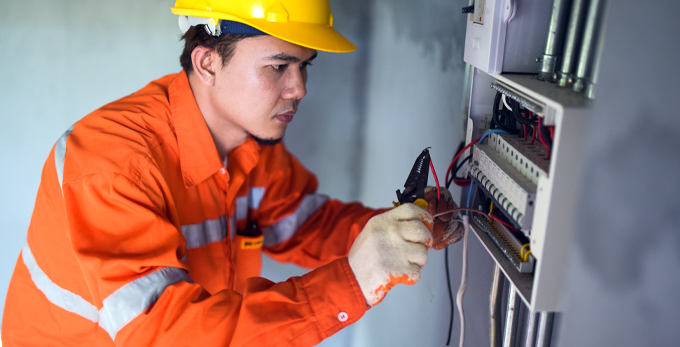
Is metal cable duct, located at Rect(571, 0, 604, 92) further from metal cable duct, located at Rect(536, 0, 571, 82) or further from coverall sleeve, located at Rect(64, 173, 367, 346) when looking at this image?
coverall sleeve, located at Rect(64, 173, 367, 346)

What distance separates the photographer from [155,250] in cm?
98

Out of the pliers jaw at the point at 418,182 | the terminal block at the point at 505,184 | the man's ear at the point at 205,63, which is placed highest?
the man's ear at the point at 205,63

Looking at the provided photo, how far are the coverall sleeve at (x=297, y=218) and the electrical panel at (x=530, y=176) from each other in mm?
658

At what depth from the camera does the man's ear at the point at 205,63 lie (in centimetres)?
124

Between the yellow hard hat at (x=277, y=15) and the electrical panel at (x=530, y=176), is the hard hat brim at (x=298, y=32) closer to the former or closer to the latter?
the yellow hard hat at (x=277, y=15)

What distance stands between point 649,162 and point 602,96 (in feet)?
0.32

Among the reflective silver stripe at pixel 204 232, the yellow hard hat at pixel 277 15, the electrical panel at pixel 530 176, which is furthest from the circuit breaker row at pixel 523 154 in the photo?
the reflective silver stripe at pixel 204 232

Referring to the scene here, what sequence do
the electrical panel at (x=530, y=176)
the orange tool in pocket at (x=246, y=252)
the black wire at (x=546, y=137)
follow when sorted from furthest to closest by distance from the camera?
the orange tool in pocket at (x=246, y=252) → the black wire at (x=546, y=137) → the electrical panel at (x=530, y=176)

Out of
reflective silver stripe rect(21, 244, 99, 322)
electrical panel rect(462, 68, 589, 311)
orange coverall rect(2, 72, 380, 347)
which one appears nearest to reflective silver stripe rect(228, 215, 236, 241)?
orange coverall rect(2, 72, 380, 347)

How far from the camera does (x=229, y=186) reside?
1.34 meters

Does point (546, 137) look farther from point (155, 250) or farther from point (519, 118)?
point (155, 250)

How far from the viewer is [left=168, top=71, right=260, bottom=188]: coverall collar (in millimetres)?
1197

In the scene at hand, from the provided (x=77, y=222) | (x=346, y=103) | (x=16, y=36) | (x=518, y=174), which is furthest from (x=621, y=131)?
(x=16, y=36)

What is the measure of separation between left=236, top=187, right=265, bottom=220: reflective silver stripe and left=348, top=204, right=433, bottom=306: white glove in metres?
0.66
